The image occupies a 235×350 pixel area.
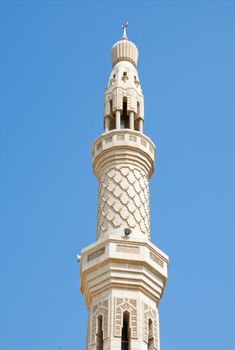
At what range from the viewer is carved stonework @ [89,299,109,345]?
16131mm

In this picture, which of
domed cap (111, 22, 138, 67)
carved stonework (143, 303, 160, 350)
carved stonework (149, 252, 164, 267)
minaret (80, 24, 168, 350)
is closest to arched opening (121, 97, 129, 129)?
minaret (80, 24, 168, 350)

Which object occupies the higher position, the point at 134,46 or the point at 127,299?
the point at 134,46

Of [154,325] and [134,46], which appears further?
[134,46]

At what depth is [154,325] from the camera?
16625mm

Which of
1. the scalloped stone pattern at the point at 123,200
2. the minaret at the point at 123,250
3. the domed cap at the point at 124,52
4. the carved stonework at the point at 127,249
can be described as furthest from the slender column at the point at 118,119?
the carved stonework at the point at 127,249

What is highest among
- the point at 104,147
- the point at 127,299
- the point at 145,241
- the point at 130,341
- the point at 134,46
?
the point at 134,46

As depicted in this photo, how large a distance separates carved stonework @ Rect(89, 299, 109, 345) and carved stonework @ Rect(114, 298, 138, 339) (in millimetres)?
222

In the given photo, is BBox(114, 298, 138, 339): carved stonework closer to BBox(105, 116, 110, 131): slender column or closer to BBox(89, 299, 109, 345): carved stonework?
BBox(89, 299, 109, 345): carved stonework

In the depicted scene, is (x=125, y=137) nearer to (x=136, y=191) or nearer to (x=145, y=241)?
(x=136, y=191)

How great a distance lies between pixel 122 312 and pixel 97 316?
634 millimetres

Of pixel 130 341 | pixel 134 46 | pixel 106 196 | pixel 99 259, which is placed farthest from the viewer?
pixel 134 46

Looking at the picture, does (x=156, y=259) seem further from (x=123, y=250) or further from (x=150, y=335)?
(x=150, y=335)

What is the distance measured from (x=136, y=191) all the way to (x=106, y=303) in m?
A: 3.21

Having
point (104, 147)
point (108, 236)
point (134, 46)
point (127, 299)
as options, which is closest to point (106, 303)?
point (127, 299)
